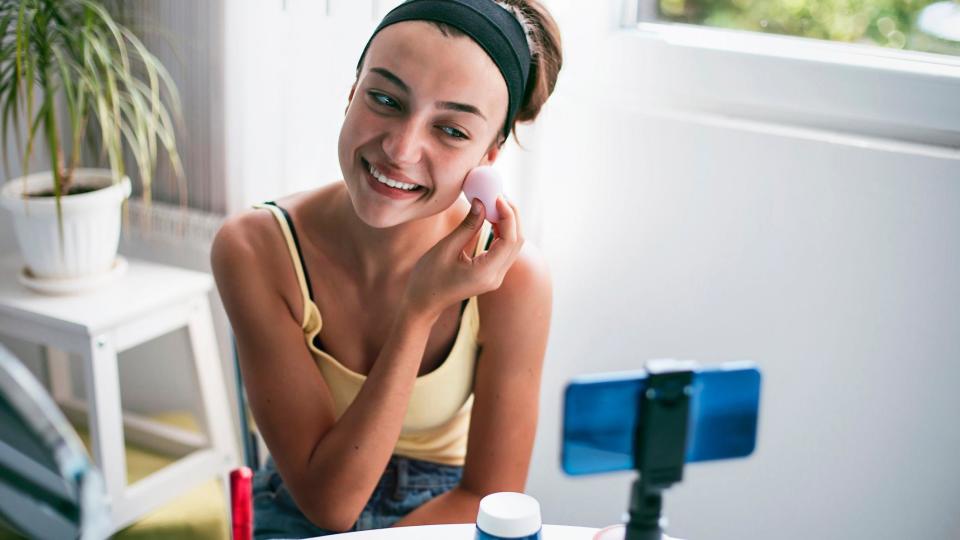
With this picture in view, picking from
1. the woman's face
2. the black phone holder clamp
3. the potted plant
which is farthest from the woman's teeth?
the potted plant

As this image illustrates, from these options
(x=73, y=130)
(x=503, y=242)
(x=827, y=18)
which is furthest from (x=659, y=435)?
(x=73, y=130)

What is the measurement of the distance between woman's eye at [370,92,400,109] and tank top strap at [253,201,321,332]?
24cm

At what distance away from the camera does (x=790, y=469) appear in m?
1.72

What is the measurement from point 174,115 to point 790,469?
4.56ft

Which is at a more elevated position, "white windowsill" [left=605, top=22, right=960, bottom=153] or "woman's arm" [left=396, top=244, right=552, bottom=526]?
"white windowsill" [left=605, top=22, right=960, bottom=153]

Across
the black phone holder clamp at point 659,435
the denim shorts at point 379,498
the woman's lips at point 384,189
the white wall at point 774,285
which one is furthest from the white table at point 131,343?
the black phone holder clamp at point 659,435

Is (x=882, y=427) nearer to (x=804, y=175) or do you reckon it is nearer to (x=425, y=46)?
(x=804, y=175)

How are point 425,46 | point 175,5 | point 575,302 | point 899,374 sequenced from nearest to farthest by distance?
point 425,46
point 899,374
point 575,302
point 175,5

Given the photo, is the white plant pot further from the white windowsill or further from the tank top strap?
the white windowsill

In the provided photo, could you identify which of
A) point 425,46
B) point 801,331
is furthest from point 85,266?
point 801,331

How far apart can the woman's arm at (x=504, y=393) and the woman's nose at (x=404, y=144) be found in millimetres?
236

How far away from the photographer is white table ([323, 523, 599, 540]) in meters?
0.96

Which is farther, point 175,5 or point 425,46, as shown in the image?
point 175,5

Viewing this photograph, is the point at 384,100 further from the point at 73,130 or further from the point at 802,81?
the point at 73,130
